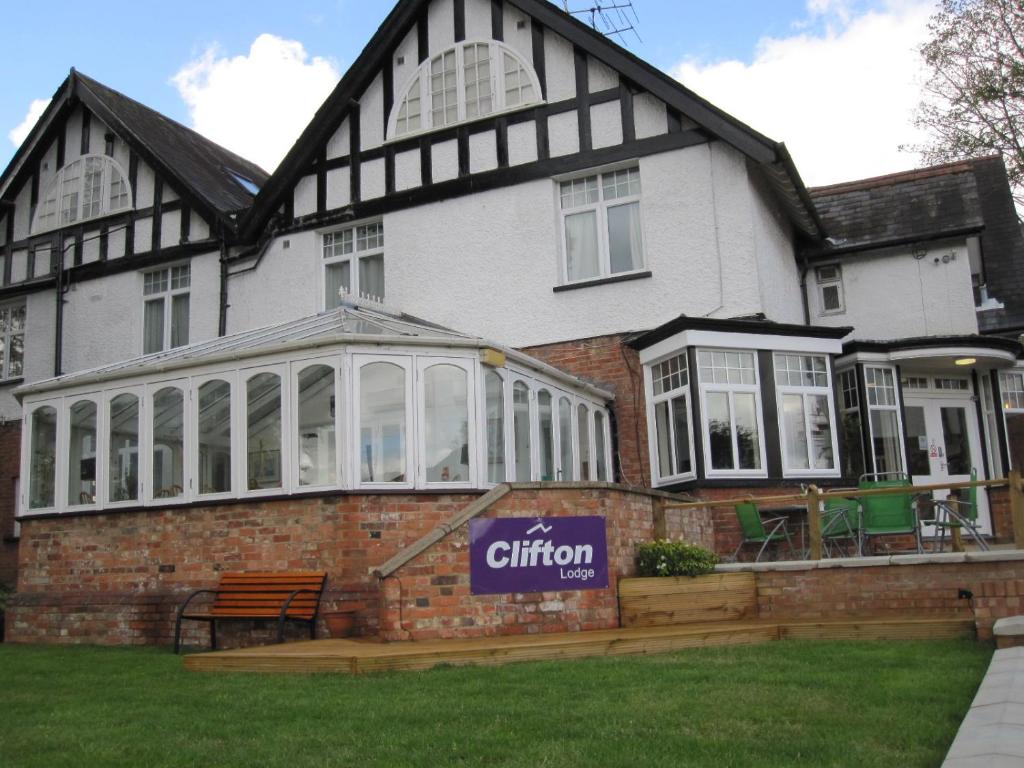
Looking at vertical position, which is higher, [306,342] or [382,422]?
[306,342]

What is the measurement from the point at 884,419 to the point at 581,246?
5076 mm

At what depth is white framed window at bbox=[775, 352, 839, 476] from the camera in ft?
46.5

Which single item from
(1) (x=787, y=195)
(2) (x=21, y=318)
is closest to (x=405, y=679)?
(1) (x=787, y=195)

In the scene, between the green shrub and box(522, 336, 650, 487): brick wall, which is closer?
the green shrub

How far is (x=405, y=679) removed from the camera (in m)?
7.83

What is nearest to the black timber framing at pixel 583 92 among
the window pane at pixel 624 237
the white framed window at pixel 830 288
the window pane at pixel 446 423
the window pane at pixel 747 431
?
the window pane at pixel 624 237

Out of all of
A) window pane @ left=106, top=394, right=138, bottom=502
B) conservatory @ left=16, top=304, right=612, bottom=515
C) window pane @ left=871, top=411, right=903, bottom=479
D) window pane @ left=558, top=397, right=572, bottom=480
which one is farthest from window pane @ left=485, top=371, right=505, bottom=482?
window pane @ left=871, top=411, right=903, bottom=479

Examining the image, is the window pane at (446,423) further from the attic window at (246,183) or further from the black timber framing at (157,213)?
the attic window at (246,183)

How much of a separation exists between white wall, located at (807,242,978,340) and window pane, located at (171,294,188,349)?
36.2 feet

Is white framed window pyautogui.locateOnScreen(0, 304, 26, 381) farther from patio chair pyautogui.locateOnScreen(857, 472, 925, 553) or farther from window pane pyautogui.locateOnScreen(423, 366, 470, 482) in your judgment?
patio chair pyautogui.locateOnScreen(857, 472, 925, 553)

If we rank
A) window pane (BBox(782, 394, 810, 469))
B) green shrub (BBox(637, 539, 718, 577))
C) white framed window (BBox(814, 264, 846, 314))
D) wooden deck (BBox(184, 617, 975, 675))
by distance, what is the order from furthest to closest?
white framed window (BBox(814, 264, 846, 314)) < window pane (BBox(782, 394, 810, 469)) < green shrub (BBox(637, 539, 718, 577)) < wooden deck (BBox(184, 617, 975, 675))

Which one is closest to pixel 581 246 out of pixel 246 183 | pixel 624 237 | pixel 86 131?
pixel 624 237

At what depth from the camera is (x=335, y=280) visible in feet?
59.5

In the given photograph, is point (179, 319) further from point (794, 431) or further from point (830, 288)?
point (830, 288)
